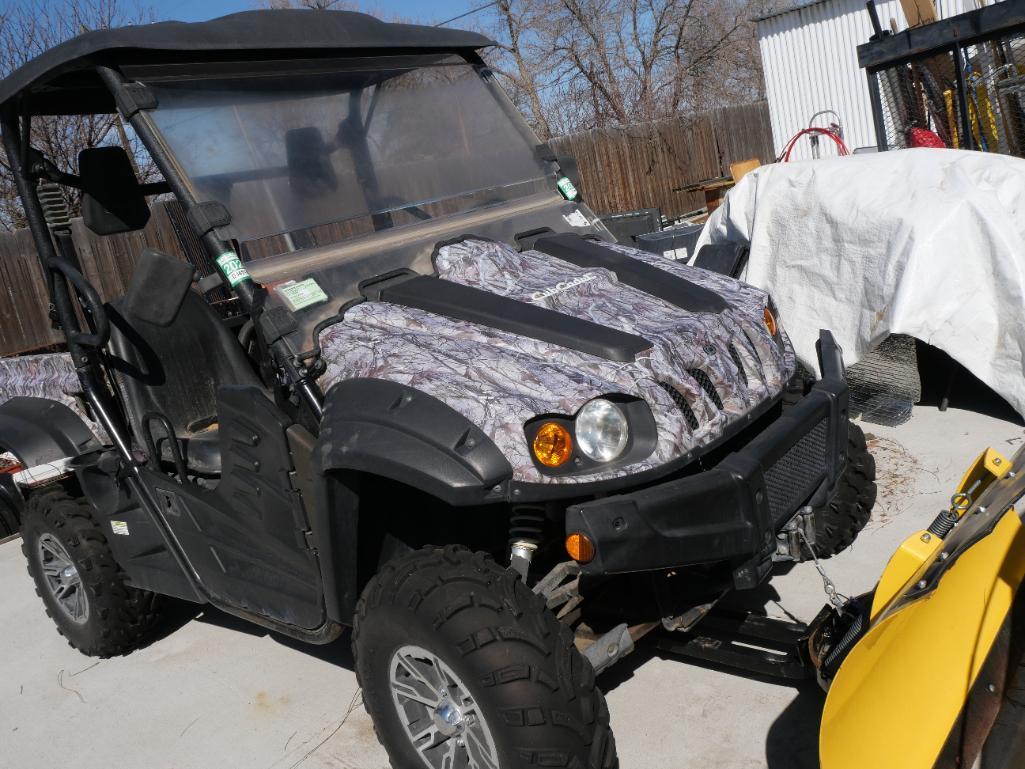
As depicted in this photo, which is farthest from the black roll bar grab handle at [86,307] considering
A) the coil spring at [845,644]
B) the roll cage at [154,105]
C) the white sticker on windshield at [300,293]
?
the coil spring at [845,644]

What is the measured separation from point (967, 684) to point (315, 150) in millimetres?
2772

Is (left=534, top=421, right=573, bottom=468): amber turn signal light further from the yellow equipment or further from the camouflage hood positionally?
the yellow equipment

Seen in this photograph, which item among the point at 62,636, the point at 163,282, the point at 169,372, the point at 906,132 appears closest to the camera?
the point at 163,282

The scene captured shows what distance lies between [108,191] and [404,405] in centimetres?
217

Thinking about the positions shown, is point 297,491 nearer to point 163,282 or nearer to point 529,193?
point 163,282

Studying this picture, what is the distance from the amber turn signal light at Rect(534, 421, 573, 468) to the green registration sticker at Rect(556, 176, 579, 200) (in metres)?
1.85

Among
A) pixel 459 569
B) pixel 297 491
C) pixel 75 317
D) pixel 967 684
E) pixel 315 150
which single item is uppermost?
pixel 315 150

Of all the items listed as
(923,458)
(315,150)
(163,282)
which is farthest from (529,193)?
(923,458)

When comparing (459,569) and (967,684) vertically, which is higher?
(459,569)

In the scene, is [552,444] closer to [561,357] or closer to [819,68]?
[561,357]

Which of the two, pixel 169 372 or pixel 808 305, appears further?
pixel 808 305

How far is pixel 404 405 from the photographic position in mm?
2791

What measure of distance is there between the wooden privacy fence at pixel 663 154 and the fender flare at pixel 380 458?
16329mm

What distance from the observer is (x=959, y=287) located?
5.60 metres
